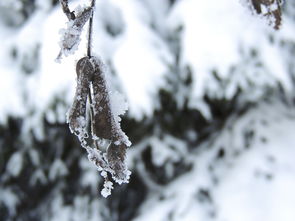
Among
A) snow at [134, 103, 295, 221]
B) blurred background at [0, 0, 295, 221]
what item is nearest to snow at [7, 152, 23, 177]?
blurred background at [0, 0, 295, 221]

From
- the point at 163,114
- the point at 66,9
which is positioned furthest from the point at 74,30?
the point at 163,114

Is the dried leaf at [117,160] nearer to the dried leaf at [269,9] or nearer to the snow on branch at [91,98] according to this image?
the snow on branch at [91,98]

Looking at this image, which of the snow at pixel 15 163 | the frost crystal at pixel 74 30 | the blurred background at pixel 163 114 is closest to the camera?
the frost crystal at pixel 74 30

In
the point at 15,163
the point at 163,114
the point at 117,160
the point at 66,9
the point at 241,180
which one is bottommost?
the point at 117,160

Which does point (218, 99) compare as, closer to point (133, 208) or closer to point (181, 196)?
point (181, 196)

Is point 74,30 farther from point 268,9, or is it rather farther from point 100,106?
point 268,9

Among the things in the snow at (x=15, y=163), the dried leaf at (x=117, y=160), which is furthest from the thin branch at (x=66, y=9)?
the snow at (x=15, y=163)

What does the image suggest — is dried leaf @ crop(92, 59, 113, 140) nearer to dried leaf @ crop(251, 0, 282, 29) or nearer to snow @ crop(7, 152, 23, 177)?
dried leaf @ crop(251, 0, 282, 29)

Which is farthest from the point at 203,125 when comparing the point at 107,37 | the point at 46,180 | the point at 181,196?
the point at 46,180

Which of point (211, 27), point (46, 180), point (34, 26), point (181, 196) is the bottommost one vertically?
point (181, 196)
